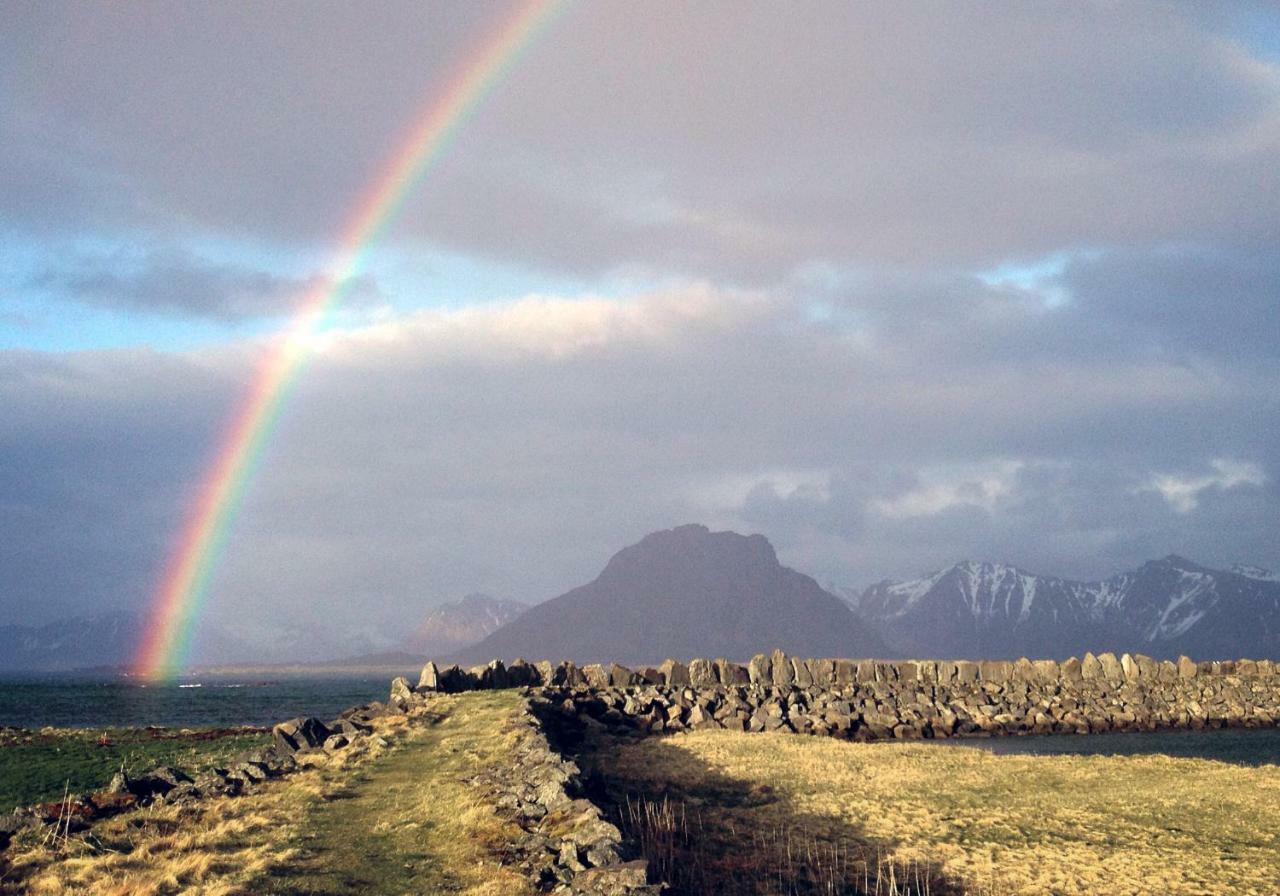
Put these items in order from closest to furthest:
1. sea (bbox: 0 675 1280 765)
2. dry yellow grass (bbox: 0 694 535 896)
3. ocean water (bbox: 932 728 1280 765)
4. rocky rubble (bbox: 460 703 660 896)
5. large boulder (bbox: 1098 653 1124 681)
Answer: rocky rubble (bbox: 460 703 660 896)
dry yellow grass (bbox: 0 694 535 896)
ocean water (bbox: 932 728 1280 765)
sea (bbox: 0 675 1280 765)
large boulder (bbox: 1098 653 1124 681)

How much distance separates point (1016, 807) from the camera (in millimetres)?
28891

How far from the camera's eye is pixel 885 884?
20.4 m

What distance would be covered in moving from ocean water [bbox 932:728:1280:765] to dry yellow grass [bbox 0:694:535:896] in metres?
34.7

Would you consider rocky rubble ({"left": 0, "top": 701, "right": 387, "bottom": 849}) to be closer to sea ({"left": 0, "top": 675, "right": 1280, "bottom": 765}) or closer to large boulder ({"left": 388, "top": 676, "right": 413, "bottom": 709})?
large boulder ({"left": 388, "top": 676, "right": 413, "bottom": 709})

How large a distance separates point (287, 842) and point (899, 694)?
174 ft

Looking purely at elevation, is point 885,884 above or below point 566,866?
below

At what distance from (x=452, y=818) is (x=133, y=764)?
2645 cm

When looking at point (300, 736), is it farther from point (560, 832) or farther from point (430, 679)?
point (430, 679)

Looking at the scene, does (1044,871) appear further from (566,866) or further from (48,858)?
(48,858)

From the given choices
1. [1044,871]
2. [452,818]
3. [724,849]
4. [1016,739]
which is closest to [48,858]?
[452,818]

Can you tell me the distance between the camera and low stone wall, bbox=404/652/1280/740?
56.2 metres

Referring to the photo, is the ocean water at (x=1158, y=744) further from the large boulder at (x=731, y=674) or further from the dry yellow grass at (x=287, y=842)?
the dry yellow grass at (x=287, y=842)

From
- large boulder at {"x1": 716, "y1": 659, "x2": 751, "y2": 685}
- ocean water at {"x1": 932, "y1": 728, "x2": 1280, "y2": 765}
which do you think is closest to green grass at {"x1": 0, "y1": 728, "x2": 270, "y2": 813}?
large boulder at {"x1": 716, "y1": 659, "x2": 751, "y2": 685}

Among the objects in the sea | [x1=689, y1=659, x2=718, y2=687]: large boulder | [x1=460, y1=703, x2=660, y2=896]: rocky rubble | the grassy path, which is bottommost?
the sea
